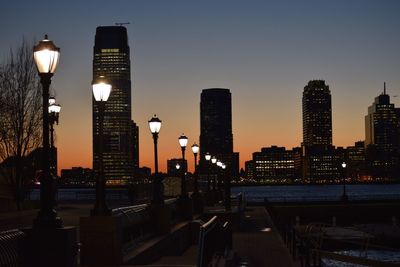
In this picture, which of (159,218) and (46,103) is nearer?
(46,103)

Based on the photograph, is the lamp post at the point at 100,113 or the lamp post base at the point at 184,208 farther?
the lamp post base at the point at 184,208

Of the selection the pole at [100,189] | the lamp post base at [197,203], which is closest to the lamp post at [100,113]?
the pole at [100,189]

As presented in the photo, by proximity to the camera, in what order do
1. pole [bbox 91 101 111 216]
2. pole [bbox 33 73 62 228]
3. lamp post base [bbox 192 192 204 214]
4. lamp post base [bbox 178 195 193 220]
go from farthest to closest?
lamp post base [bbox 192 192 204 214] → lamp post base [bbox 178 195 193 220] → pole [bbox 91 101 111 216] → pole [bbox 33 73 62 228]

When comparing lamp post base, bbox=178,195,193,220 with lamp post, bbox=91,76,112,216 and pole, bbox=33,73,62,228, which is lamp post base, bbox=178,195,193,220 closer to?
lamp post, bbox=91,76,112,216

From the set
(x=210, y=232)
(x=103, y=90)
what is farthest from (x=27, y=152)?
(x=210, y=232)

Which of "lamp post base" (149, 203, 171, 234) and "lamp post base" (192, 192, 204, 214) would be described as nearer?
"lamp post base" (149, 203, 171, 234)

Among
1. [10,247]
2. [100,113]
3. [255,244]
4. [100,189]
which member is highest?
[100,113]

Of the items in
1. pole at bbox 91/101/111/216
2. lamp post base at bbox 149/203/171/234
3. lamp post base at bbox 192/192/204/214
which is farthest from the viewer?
lamp post base at bbox 192/192/204/214

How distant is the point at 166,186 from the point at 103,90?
171 feet

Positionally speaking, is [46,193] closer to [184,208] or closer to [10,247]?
[10,247]

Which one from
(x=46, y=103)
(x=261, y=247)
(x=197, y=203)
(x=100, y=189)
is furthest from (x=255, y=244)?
(x=46, y=103)

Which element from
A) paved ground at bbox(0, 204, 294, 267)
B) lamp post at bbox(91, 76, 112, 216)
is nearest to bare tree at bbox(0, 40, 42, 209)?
paved ground at bbox(0, 204, 294, 267)

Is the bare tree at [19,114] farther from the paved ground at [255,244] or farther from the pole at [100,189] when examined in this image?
the pole at [100,189]

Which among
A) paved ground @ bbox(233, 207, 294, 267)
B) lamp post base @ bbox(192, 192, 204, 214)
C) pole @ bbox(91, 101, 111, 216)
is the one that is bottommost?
paved ground @ bbox(233, 207, 294, 267)
